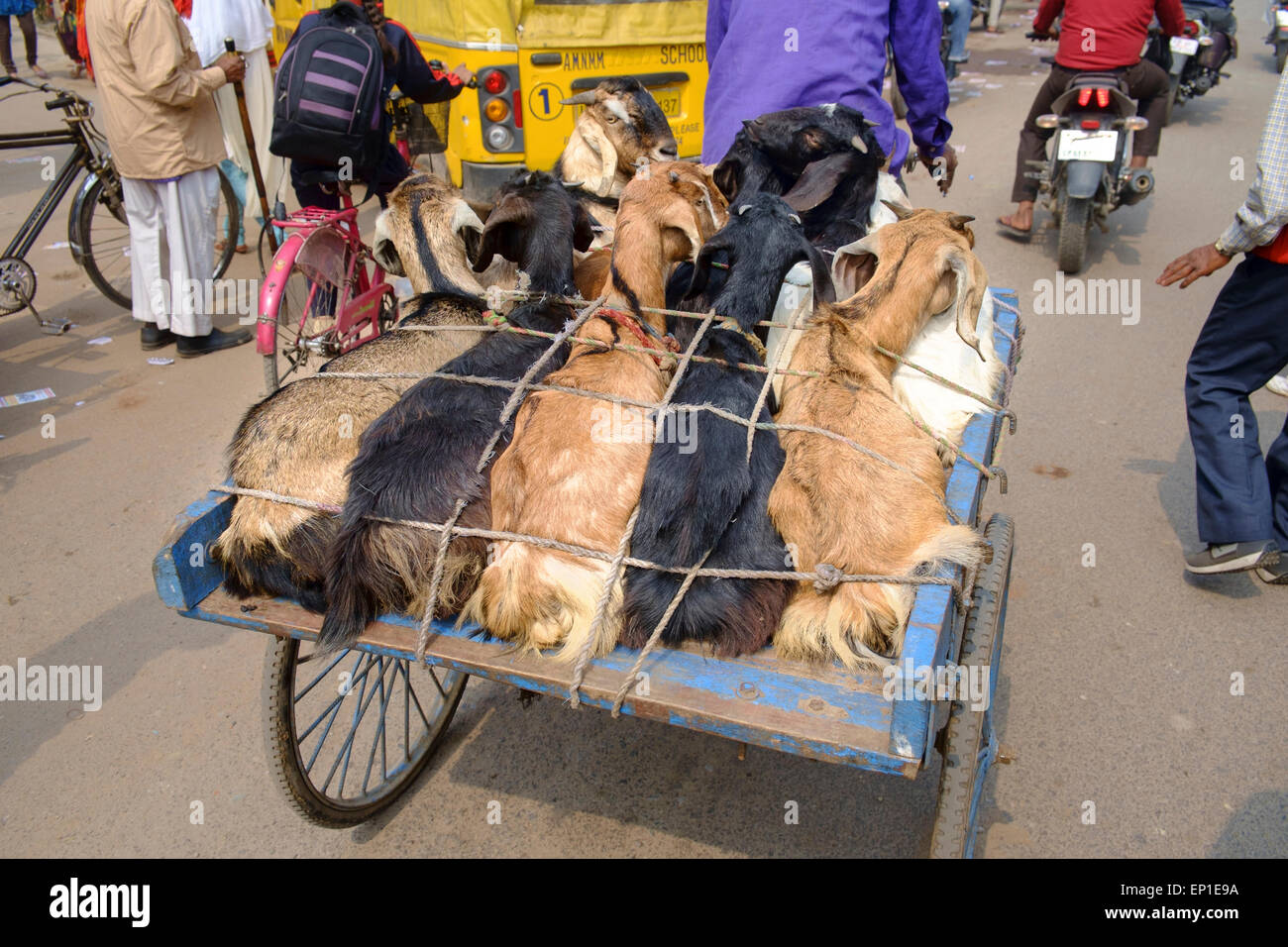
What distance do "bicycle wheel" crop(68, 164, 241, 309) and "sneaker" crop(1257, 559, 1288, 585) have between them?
6.62 meters

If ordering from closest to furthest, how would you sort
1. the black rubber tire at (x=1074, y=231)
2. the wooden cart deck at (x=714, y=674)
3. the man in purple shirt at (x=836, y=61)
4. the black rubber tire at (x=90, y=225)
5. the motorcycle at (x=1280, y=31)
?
the wooden cart deck at (x=714, y=674) → the man in purple shirt at (x=836, y=61) → the black rubber tire at (x=90, y=225) → the black rubber tire at (x=1074, y=231) → the motorcycle at (x=1280, y=31)

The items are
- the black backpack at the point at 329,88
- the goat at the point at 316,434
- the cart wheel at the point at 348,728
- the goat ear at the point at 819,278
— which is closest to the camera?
the goat at the point at 316,434

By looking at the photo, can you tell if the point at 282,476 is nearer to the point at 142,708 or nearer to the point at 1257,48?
the point at 142,708

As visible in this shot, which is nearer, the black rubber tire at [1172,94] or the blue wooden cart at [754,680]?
the blue wooden cart at [754,680]

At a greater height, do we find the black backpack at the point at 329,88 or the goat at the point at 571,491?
the black backpack at the point at 329,88

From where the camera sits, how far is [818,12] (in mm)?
3902

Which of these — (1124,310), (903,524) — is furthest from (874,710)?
(1124,310)

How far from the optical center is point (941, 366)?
282cm

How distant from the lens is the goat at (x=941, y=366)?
2664 millimetres

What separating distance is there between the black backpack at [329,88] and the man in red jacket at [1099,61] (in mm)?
5055

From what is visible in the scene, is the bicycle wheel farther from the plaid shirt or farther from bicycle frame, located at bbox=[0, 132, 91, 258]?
the plaid shirt

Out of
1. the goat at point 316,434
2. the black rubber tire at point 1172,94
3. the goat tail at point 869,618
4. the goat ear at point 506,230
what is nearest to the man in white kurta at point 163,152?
the goat at point 316,434

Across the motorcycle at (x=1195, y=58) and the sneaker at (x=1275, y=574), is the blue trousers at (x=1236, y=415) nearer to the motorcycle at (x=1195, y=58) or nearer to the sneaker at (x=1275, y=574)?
the sneaker at (x=1275, y=574)

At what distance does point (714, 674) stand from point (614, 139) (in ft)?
10.7
